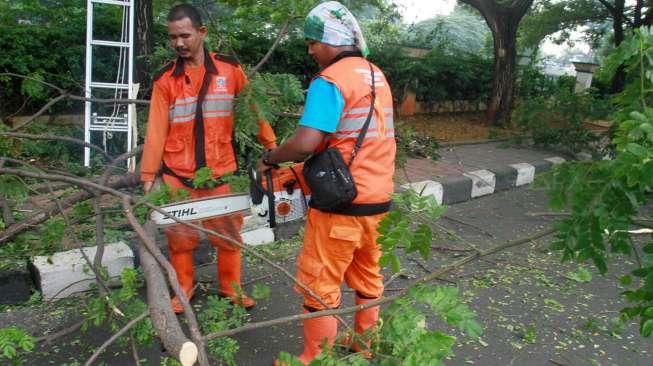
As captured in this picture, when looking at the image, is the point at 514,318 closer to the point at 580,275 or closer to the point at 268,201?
the point at 580,275

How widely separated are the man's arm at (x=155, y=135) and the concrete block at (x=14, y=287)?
114cm

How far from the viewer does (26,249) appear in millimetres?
3605

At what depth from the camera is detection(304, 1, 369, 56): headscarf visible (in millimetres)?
2453

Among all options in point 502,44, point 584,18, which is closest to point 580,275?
point 502,44

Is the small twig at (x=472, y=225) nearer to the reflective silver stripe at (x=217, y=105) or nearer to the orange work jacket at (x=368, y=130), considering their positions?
the orange work jacket at (x=368, y=130)

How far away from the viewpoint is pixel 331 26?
2.46 meters

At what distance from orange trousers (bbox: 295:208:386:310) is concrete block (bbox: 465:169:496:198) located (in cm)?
413

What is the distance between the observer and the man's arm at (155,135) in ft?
9.89

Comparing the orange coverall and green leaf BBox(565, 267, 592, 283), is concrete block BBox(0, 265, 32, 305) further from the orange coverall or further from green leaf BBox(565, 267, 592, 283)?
green leaf BBox(565, 267, 592, 283)

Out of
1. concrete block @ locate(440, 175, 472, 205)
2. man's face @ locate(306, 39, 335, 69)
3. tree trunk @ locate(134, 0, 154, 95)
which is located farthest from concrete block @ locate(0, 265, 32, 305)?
concrete block @ locate(440, 175, 472, 205)

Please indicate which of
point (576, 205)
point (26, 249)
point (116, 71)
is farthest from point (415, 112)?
point (576, 205)

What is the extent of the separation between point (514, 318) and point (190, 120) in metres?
2.39

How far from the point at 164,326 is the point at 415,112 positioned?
1008 cm

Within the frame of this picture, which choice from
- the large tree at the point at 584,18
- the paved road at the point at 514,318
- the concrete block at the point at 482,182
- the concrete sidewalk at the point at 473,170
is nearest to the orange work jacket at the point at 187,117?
the paved road at the point at 514,318
